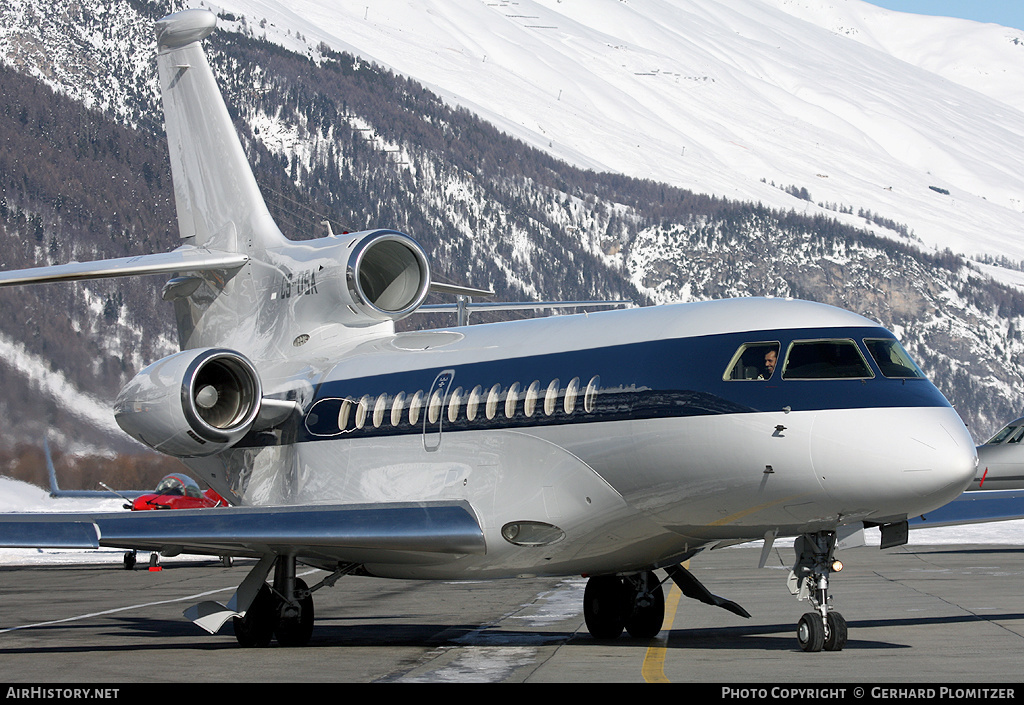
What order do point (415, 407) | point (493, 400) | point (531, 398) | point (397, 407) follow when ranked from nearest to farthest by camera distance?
point (531, 398) → point (493, 400) → point (415, 407) → point (397, 407)

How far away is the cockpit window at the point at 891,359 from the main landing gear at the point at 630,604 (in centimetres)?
425

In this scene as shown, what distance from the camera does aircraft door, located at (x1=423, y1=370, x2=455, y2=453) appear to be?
55.2ft

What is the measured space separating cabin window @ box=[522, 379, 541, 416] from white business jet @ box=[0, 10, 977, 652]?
2 centimetres

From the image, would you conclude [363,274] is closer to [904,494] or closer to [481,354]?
[481,354]

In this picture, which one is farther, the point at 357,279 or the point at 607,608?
the point at 357,279

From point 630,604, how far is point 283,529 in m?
4.18

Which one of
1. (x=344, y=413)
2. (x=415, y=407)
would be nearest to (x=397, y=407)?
(x=415, y=407)

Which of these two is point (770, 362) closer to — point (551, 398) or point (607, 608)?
point (551, 398)

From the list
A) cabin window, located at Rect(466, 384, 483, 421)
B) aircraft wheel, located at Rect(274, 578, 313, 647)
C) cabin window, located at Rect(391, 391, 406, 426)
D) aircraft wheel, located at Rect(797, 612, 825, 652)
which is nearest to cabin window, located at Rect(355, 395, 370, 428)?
cabin window, located at Rect(391, 391, 406, 426)

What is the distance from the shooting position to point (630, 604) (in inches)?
665

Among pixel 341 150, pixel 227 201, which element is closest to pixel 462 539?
pixel 227 201

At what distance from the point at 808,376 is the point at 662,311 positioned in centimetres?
233

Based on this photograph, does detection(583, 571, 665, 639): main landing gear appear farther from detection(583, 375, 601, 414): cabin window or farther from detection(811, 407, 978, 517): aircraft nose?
detection(811, 407, 978, 517): aircraft nose
